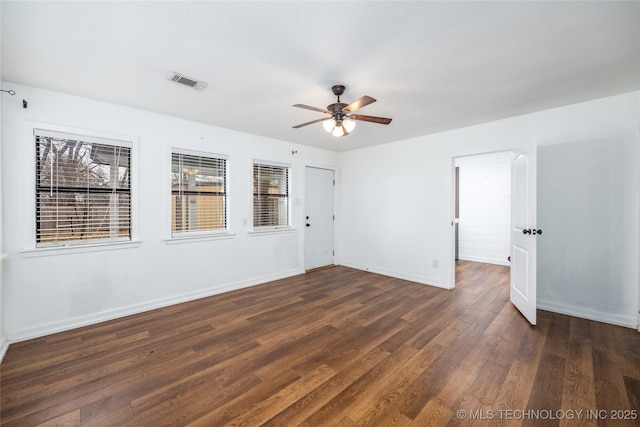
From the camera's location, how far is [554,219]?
11.0 ft

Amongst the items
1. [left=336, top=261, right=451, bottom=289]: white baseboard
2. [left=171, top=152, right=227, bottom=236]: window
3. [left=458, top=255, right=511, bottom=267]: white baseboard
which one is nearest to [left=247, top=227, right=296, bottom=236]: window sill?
[left=171, top=152, right=227, bottom=236]: window

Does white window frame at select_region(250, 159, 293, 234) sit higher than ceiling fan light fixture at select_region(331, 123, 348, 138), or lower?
lower

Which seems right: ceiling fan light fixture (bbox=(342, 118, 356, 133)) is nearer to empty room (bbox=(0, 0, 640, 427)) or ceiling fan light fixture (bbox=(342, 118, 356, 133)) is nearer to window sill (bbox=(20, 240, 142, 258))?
empty room (bbox=(0, 0, 640, 427))

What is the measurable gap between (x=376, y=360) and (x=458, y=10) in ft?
8.83

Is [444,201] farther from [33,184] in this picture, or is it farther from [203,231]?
[33,184]

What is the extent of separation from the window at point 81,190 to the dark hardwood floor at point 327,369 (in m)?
1.11

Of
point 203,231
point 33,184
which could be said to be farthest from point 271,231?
point 33,184

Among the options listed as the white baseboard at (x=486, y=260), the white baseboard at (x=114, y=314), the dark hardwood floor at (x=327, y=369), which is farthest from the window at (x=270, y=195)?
the white baseboard at (x=486, y=260)

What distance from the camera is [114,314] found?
318 centimetres

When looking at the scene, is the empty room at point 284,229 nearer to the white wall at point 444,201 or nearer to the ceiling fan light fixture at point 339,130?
the white wall at point 444,201

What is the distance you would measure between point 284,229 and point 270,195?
0.68 m

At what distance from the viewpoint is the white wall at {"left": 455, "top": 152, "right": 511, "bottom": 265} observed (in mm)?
5898

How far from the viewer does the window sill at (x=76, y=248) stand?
2.74 meters

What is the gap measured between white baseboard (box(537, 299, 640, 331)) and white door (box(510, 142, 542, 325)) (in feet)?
1.25
